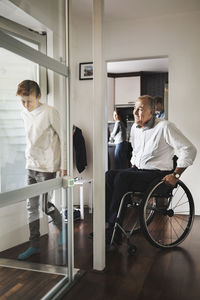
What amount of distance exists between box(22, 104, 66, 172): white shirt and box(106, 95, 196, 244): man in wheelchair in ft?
2.57

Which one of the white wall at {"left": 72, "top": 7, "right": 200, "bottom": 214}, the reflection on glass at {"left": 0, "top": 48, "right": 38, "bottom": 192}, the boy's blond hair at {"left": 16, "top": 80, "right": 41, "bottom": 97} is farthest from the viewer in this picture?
the white wall at {"left": 72, "top": 7, "right": 200, "bottom": 214}

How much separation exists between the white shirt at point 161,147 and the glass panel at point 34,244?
110cm

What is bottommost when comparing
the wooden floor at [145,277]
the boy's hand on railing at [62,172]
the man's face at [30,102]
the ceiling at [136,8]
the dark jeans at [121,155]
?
the wooden floor at [145,277]

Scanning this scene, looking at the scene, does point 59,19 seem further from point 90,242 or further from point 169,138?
point 90,242

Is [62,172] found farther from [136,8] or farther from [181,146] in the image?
[136,8]

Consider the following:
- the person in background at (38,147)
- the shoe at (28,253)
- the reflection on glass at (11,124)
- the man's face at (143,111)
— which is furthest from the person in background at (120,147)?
the reflection on glass at (11,124)

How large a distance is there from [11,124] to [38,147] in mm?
276

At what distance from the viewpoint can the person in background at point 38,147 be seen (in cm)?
162

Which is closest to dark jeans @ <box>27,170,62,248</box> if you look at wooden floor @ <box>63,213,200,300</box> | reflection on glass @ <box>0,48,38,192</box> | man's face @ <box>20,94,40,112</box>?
reflection on glass @ <box>0,48,38,192</box>

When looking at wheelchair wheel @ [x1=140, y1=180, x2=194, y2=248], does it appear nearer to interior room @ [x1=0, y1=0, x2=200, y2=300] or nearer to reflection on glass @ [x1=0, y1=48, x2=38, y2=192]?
interior room @ [x1=0, y1=0, x2=200, y2=300]

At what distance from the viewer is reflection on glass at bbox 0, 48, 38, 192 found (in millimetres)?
1418

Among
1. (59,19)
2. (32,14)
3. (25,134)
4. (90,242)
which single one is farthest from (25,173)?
(90,242)

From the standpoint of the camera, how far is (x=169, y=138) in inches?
106

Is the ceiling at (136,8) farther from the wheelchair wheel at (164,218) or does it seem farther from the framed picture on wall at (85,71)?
the wheelchair wheel at (164,218)
